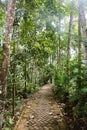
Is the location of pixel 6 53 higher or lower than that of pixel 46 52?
lower

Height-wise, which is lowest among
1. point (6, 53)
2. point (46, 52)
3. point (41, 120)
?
point (41, 120)

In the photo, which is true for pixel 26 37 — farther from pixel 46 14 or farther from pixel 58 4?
pixel 58 4

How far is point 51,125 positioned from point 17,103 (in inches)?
159

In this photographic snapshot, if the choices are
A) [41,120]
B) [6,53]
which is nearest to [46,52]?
[41,120]

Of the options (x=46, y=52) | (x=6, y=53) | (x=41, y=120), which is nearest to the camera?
(x=6, y=53)

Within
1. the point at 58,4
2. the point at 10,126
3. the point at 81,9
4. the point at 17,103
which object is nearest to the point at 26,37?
the point at 58,4

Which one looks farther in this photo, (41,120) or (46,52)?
(46,52)

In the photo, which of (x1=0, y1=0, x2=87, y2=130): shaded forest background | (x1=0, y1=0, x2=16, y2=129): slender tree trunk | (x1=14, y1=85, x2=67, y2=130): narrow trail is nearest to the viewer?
(x1=0, y1=0, x2=16, y2=129): slender tree trunk

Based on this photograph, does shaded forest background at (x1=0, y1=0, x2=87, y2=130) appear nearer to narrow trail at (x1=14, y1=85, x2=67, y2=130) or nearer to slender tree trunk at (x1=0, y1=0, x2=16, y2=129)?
slender tree trunk at (x1=0, y1=0, x2=16, y2=129)

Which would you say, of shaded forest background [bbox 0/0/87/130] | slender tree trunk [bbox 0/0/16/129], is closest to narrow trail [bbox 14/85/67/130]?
shaded forest background [bbox 0/0/87/130]

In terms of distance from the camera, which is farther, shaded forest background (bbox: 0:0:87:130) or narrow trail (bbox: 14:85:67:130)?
narrow trail (bbox: 14:85:67:130)

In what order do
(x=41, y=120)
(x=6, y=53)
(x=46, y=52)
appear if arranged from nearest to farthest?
1. (x=6, y=53)
2. (x=41, y=120)
3. (x=46, y=52)

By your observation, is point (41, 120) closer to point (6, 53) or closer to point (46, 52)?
point (6, 53)

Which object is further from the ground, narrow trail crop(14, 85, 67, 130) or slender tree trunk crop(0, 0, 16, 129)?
slender tree trunk crop(0, 0, 16, 129)
